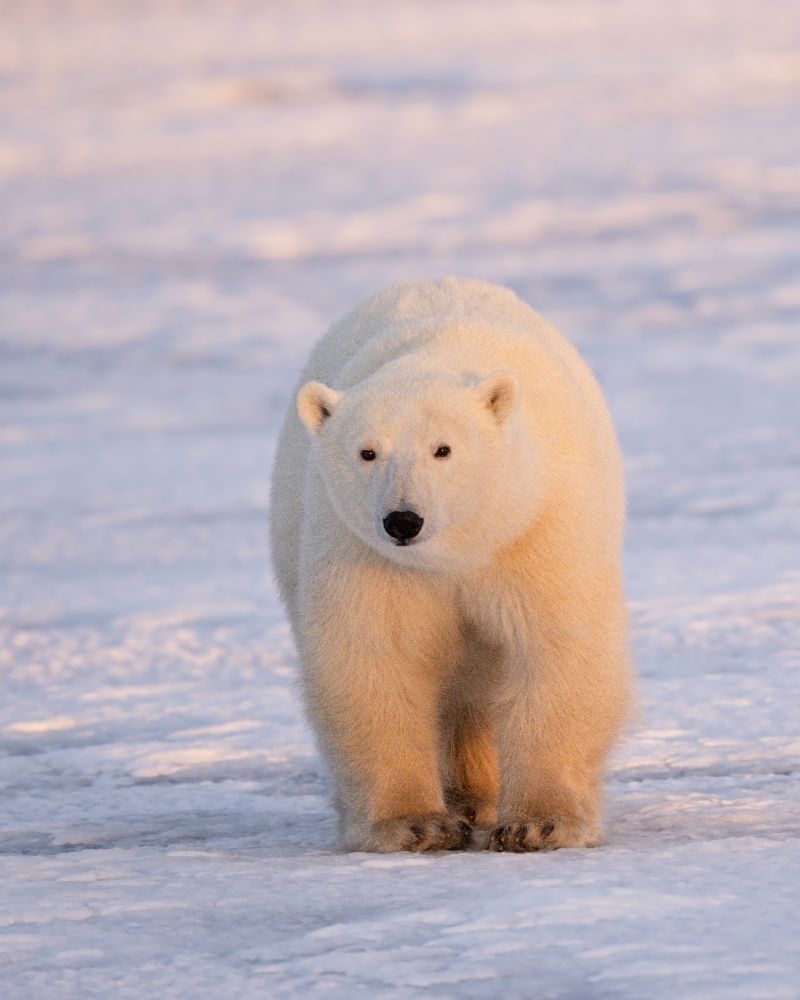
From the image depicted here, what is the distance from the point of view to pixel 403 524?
3.12 m

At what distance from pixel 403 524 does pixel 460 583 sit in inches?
14.8

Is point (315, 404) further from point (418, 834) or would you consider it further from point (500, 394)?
point (418, 834)

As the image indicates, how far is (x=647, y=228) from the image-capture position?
40.5 ft

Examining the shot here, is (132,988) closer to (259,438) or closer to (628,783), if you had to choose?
(628,783)

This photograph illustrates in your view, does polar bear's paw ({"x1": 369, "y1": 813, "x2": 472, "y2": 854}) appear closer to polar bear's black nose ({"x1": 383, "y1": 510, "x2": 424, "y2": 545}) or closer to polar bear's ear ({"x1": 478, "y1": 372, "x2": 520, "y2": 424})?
polar bear's black nose ({"x1": 383, "y1": 510, "x2": 424, "y2": 545})

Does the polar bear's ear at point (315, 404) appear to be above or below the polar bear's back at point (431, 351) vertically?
below

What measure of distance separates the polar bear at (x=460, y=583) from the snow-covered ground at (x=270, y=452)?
0.84ft

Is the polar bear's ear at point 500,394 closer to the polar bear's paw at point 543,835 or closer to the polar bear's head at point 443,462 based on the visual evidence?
the polar bear's head at point 443,462

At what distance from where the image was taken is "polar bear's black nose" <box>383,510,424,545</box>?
10.2 feet

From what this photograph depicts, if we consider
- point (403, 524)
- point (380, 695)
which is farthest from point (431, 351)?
point (380, 695)

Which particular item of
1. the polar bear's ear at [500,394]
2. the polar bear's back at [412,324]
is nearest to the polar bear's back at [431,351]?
the polar bear's back at [412,324]

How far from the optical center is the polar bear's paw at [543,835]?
3482 mm

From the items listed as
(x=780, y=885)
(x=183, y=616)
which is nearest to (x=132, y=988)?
(x=780, y=885)

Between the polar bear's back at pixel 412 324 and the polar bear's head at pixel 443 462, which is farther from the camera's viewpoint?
the polar bear's back at pixel 412 324
